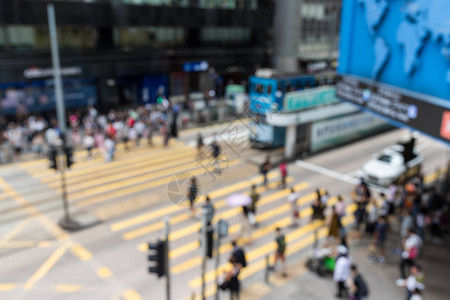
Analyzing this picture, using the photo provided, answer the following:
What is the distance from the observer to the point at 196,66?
38.8 m

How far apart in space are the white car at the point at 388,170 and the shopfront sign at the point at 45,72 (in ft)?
71.9

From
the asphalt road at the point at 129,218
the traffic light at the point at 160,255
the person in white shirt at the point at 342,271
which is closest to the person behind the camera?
the traffic light at the point at 160,255

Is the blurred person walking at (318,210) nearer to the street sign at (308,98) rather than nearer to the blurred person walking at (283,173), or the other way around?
the blurred person walking at (283,173)

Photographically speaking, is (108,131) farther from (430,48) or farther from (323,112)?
(430,48)

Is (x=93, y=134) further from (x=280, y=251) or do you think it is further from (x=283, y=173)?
(x=280, y=251)

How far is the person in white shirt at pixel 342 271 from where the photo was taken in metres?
11.1

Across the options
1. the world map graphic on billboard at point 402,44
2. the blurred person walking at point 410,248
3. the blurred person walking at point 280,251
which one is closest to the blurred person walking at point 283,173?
the world map graphic on billboard at point 402,44

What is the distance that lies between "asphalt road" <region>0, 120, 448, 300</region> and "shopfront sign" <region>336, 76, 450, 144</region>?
401cm

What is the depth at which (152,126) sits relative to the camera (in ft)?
89.8

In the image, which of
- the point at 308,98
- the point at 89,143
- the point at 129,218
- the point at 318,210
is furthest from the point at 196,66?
the point at 318,210

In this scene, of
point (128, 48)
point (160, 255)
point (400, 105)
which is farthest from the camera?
point (128, 48)

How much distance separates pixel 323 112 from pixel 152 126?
10.9 meters

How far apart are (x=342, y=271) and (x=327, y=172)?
1136cm

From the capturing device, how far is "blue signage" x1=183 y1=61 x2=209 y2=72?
38106 mm
